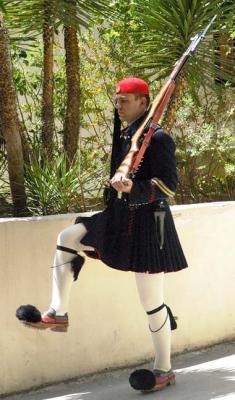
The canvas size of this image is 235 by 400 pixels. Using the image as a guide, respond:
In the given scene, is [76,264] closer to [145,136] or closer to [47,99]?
[145,136]

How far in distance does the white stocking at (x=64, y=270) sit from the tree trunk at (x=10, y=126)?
123cm

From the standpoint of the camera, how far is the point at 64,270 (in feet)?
13.6

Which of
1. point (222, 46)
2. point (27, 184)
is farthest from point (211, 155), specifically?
point (27, 184)

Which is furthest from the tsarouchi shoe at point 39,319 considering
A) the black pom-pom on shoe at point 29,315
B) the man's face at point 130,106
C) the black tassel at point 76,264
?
the man's face at point 130,106

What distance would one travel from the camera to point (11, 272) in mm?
4613

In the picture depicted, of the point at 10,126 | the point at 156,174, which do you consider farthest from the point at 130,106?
the point at 10,126

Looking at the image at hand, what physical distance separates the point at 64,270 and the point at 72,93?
275 centimetres

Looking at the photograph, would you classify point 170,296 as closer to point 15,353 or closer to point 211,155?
point 15,353

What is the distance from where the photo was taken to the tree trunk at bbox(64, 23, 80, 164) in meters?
Result: 6.45

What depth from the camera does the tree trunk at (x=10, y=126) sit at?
5219 millimetres

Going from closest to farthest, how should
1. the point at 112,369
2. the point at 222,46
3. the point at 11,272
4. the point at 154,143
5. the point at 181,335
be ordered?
the point at 154,143, the point at 11,272, the point at 112,369, the point at 181,335, the point at 222,46

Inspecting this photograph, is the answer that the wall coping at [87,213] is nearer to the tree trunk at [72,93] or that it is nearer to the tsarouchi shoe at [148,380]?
the tsarouchi shoe at [148,380]

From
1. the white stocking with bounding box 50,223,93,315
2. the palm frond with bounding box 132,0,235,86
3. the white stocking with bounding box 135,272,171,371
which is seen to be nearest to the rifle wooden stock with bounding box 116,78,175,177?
the white stocking with bounding box 50,223,93,315

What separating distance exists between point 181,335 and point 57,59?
11.5ft
